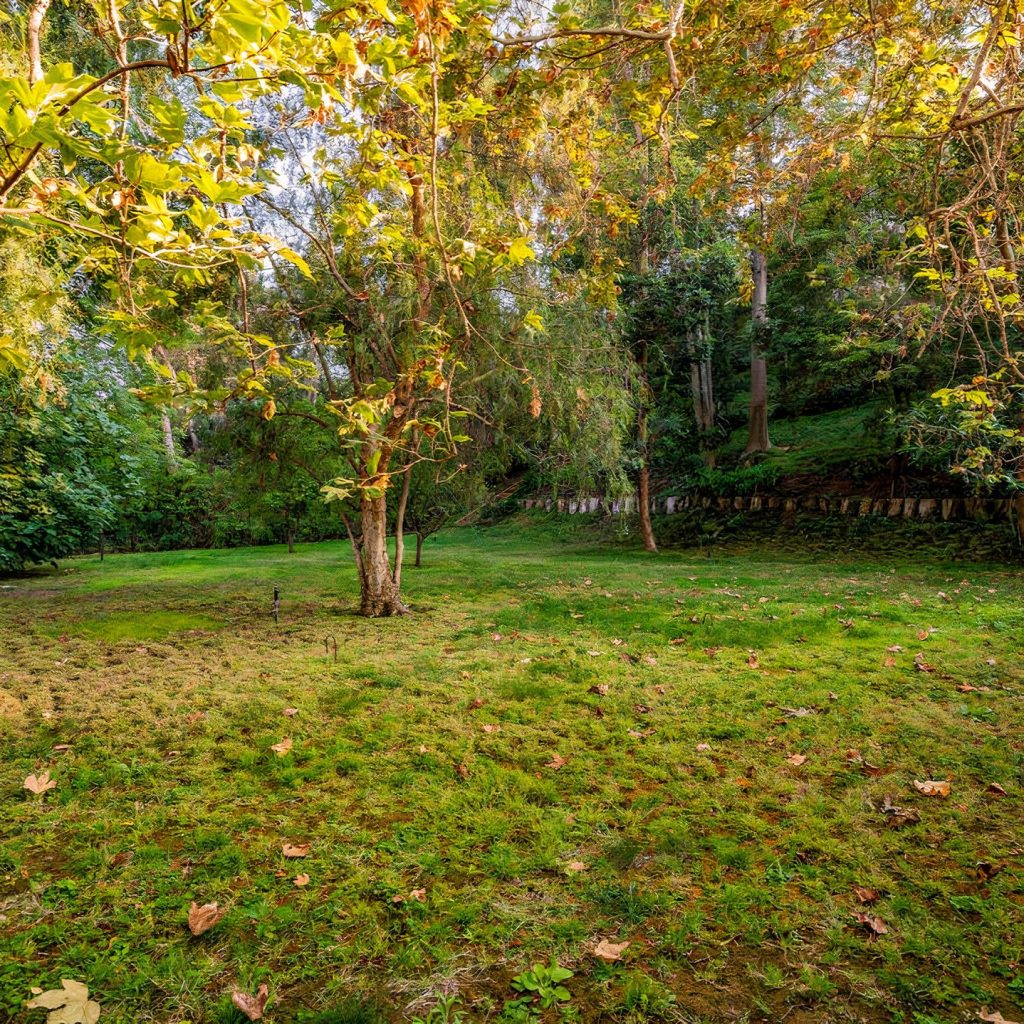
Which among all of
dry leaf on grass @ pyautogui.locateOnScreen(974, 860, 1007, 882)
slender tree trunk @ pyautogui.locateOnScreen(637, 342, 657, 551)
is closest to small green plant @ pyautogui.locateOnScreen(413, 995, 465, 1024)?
dry leaf on grass @ pyautogui.locateOnScreen(974, 860, 1007, 882)

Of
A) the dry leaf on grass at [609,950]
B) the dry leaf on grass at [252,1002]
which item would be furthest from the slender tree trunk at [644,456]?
the dry leaf on grass at [252,1002]

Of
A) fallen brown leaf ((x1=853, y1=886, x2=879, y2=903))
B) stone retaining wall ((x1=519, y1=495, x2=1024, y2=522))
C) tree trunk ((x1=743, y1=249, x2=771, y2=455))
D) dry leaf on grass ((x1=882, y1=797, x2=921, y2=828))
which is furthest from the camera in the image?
tree trunk ((x1=743, y1=249, x2=771, y2=455))

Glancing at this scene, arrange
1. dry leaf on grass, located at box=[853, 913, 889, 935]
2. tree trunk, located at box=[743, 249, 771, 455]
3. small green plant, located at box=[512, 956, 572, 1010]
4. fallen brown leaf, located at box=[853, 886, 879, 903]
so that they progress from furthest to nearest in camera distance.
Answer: tree trunk, located at box=[743, 249, 771, 455] → fallen brown leaf, located at box=[853, 886, 879, 903] → dry leaf on grass, located at box=[853, 913, 889, 935] → small green plant, located at box=[512, 956, 572, 1010]

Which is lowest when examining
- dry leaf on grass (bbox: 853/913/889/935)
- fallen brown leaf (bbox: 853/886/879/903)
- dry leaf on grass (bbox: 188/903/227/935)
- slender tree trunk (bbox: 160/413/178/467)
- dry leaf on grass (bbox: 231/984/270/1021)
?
fallen brown leaf (bbox: 853/886/879/903)

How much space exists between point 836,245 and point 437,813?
13.6m

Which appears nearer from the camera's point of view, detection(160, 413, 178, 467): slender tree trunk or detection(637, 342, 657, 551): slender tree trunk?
detection(637, 342, 657, 551): slender tree trunk

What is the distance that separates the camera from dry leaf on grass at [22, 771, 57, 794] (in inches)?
131

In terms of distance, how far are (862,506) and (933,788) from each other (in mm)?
12185

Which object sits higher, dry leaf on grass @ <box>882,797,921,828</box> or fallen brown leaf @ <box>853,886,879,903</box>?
fallen brown leaf @ <box>853,886,879,903</box>

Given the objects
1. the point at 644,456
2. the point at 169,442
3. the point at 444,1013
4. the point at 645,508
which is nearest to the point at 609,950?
the point at 444,1013

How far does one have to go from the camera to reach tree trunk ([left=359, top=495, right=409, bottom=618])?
8.04 m

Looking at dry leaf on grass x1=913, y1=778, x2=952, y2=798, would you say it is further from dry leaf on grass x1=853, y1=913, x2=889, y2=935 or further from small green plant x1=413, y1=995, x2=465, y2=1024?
small green plant x1=413, y1=995, x2=465, y2=1024

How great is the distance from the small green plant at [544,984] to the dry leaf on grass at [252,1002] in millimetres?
822

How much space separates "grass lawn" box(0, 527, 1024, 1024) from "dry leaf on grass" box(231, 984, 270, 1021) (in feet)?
0.11
